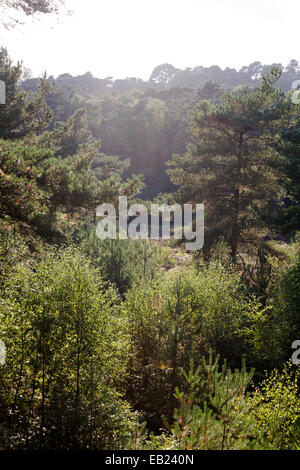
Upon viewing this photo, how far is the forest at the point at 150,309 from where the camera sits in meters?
4.41

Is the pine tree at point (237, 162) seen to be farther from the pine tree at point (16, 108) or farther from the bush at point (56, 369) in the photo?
the bush at point (56, 369)

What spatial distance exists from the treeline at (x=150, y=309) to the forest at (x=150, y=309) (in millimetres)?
33

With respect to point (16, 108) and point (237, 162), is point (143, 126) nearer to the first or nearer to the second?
point (237, 162)

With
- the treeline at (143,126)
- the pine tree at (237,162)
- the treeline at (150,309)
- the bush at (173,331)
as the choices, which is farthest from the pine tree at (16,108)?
the treeline at (143,126)

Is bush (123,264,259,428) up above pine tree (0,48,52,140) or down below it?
below

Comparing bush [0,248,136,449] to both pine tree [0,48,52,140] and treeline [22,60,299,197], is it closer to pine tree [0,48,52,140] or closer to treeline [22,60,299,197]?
pine tree [0,48,52,140]

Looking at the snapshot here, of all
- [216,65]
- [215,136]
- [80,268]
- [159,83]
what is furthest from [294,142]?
[216,65]

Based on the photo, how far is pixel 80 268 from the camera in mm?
5574

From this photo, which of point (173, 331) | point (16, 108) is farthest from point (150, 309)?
point (16, 108)

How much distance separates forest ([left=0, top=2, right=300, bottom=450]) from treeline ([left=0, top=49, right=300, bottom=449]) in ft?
0.11

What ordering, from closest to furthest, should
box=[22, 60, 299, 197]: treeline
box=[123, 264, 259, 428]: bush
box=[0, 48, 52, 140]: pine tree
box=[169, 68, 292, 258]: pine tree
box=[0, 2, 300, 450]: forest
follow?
1. box=[0, 2, 300, 450]: forest
2. box=[123, 264, 259, 428]: bush
3. box=[0, 48, 52, 140]: pine tree
4. box=[169, 68, 292, 258]: pine tree
5. box=[22, 60, 299, 197]: treeline

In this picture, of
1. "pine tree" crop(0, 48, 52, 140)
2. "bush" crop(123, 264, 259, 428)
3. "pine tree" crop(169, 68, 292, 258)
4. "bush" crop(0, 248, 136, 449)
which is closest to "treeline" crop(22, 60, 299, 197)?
"pine tree" crop(169, 68, 292, 258)

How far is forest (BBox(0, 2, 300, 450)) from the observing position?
4410 millimetres
